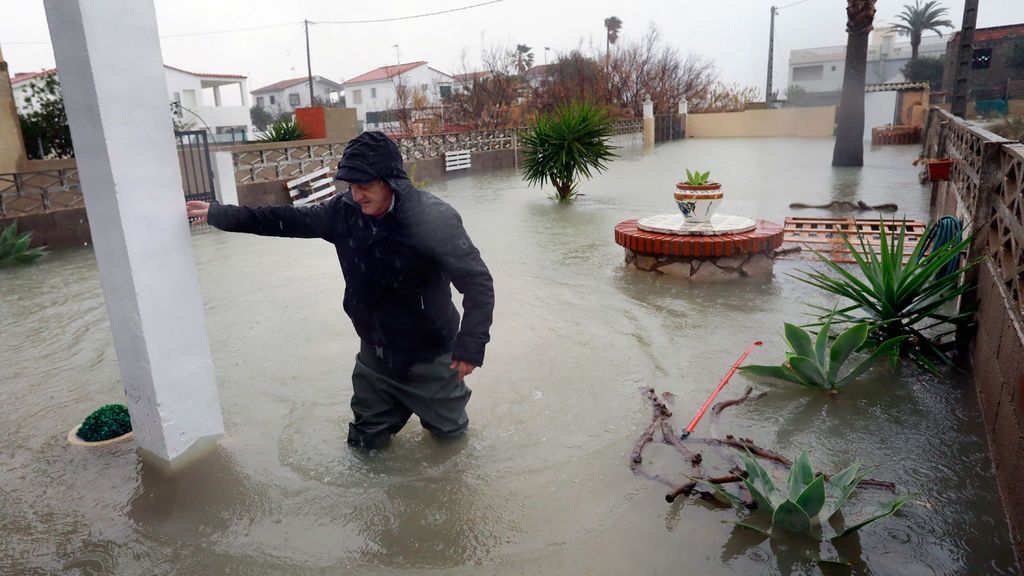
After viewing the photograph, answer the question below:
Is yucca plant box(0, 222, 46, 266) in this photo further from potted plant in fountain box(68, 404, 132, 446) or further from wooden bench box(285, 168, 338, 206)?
potted plant in fountain box(68, 404, 132, 446)

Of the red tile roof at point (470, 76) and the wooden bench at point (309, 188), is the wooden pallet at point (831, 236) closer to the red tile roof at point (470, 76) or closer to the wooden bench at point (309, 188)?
the wooden bench at point (309, 188)

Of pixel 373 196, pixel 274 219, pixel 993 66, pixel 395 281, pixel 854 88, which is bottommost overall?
pixel 395 281

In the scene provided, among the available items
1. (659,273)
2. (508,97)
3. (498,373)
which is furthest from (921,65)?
(498,373)

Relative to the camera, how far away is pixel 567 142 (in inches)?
439

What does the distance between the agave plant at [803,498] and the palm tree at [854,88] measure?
15.4 metres

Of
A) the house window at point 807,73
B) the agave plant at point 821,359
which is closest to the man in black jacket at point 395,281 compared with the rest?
the agave plant at point 821,359

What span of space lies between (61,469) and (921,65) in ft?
163

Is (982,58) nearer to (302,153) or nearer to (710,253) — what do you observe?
(302,153)

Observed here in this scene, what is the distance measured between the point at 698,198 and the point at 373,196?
3.92m

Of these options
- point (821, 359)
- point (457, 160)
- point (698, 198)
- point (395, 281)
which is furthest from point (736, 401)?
point (457, 160)

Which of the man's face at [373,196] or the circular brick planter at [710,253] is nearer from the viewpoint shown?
the man's face at [373,196]

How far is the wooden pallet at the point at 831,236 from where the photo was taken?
6656 millimetres

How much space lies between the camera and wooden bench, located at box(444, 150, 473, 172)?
57.7ft

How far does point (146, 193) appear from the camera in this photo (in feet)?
8.74
